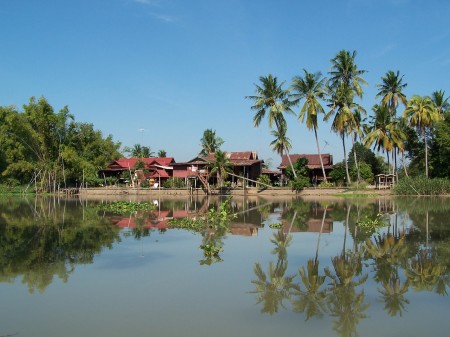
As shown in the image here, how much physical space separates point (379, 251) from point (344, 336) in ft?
20.7

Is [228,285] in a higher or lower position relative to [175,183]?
lower

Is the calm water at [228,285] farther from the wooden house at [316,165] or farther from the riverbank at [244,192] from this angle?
the wooden house at [316,165]

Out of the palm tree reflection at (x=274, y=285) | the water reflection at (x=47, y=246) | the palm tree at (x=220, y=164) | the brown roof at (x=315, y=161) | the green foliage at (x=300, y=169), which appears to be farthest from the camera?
the brown roof at (x=315, y=161)

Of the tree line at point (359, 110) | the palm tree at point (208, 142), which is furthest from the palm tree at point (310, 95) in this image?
the palm tree at point (208, 142)

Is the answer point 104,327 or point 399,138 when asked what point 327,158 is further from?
point 104,327

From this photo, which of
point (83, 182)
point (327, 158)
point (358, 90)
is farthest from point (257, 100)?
point (83, 182)

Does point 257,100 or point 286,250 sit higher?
point 257,100

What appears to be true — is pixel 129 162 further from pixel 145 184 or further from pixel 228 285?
pixel 228 285

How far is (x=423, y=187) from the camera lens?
36750 millimetres

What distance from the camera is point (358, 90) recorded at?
132ft

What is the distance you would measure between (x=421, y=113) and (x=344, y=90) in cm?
717

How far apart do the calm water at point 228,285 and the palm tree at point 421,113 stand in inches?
1049

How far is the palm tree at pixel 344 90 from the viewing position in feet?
129

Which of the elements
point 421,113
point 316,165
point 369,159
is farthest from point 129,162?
point 421,113
